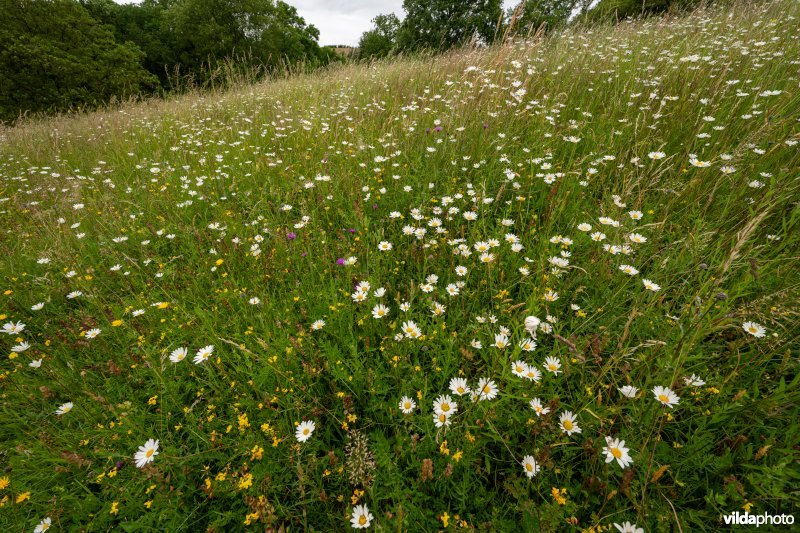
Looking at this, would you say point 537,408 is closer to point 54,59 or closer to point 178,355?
point 178,355

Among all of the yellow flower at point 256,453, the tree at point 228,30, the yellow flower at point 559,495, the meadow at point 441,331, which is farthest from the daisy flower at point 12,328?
the tree at point 228,30

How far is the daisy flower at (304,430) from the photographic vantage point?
147 centimetres

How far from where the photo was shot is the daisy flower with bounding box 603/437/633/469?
1221 mm

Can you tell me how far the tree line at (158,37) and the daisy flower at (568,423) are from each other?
921 centimetres

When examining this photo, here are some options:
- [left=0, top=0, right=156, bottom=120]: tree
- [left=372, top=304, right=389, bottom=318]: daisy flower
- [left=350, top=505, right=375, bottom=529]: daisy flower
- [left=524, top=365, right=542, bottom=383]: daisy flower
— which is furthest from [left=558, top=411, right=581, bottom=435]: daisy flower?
[left=0, top=0, right=156, bottom=120]: tree

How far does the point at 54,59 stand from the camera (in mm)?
18125

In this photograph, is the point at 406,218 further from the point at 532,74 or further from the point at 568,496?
the point at 532,74

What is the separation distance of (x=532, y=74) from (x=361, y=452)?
514cm

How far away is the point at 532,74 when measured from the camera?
448 centimetres

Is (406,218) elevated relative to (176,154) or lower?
lower

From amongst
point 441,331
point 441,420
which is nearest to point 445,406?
point 441,420

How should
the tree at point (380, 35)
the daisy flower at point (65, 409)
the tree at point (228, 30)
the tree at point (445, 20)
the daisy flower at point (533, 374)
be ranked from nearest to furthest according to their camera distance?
the daisy flower at point (533, 374), the daisy flower at point (65, 409), the tree at point (445, 20), the tree at point (228, 30), the tree at point (380, 35)

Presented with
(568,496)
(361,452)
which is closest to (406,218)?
(361,452)

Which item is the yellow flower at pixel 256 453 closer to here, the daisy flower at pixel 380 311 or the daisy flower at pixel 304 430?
the daisy flower at pixel 304 430
